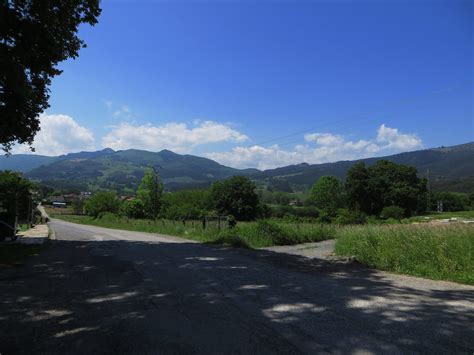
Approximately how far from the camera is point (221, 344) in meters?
4.17

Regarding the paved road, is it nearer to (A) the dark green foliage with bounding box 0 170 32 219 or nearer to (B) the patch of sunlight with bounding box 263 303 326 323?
(B) the patch of sunlight with bounding box 263 303 326 323

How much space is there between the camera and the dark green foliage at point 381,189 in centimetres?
7094

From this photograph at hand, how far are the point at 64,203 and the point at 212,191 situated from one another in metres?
113

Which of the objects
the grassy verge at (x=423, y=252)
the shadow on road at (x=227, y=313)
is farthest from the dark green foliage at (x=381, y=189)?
the shadow on road at (x=227, y=313)

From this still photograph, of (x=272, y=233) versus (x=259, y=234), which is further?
(x=272, y=233)

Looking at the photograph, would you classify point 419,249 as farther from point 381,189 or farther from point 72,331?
point 381,189

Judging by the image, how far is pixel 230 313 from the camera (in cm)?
539

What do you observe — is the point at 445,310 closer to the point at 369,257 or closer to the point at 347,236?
the point at 369,257

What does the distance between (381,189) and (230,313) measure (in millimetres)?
72946

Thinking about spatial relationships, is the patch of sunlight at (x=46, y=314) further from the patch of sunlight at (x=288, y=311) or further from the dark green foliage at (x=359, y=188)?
the dark green foliage at (x=359, y=188)

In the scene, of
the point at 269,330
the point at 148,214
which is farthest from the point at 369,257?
the point at 148,214

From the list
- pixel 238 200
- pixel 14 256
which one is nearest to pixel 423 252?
pixel 14 256

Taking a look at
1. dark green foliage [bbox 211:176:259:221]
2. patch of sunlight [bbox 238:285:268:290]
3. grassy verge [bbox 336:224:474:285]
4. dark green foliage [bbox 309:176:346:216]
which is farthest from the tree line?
patch of sunlight [bbox 238:285:268:290]

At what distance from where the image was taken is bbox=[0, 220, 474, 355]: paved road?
4188 millimetres
